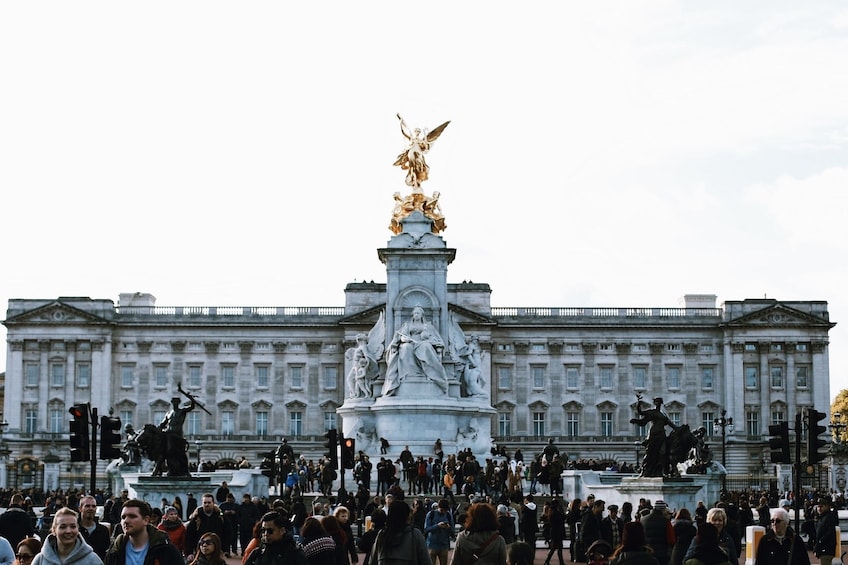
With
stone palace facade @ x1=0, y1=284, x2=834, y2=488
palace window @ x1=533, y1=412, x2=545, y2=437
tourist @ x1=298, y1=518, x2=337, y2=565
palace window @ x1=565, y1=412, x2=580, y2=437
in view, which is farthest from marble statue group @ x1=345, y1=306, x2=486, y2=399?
palace window @ x1=565, y1=412, x2=580, y2=437

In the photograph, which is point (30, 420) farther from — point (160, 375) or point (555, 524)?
point (555, 524)

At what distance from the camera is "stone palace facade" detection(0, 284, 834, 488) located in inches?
4131

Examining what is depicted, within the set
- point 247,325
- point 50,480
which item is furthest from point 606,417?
point 50,480

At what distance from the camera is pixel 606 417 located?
107 meters

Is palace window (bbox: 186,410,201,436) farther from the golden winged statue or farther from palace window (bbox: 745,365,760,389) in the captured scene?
the golden winged statue

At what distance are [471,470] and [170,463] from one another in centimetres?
1034

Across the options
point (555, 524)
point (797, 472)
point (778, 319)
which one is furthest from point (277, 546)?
point (778, 319)

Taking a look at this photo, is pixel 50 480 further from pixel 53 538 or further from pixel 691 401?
pixel 53 538

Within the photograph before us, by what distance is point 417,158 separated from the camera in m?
57.7

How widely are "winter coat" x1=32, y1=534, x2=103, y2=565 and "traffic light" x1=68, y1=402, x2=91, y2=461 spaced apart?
50.2ft

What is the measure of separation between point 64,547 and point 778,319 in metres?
97.5

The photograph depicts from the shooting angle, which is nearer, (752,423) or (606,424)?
(752,423)

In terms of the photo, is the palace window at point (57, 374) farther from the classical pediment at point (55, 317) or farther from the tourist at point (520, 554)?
the tourist at point (520, 554)

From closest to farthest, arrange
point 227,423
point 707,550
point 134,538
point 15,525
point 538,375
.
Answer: point 134,538 → point 707,550 → point 15,525 → point 227,423 → point 538,375
